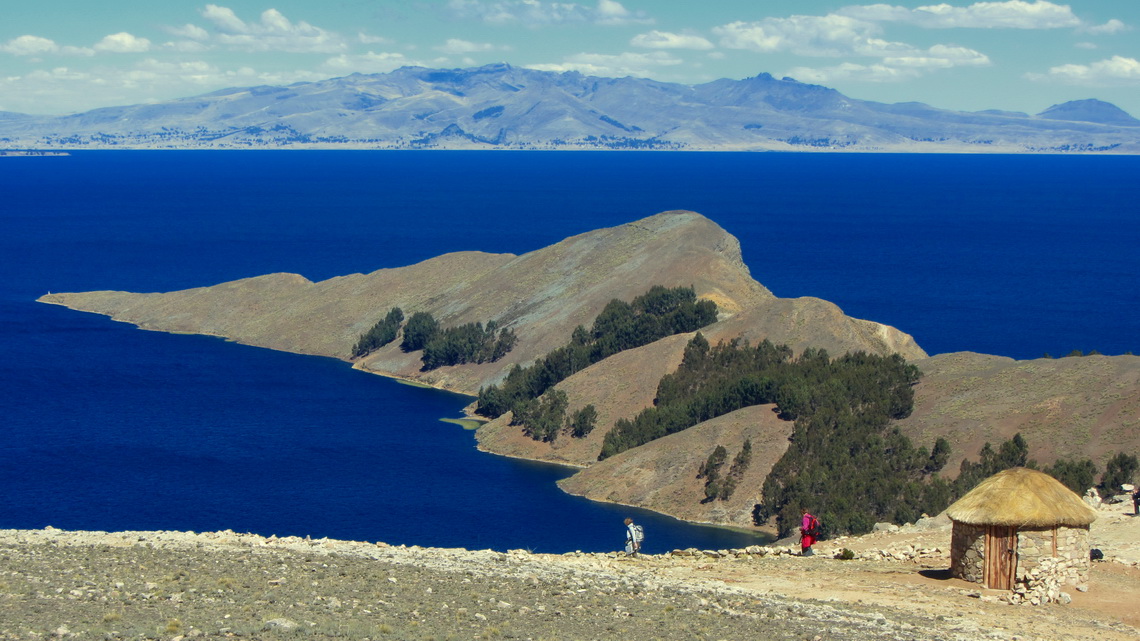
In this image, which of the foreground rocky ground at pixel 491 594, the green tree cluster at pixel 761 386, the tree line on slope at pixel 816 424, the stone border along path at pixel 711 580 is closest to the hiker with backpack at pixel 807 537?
the stone border along path at pixel 711 580

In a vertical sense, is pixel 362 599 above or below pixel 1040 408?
below

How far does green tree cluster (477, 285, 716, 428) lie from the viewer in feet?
285

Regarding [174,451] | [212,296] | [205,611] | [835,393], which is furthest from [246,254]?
[205,611]

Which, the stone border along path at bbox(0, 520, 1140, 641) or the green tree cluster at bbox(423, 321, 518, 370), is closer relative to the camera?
the stone border along path at bbox(0, 520, 1140, 641)

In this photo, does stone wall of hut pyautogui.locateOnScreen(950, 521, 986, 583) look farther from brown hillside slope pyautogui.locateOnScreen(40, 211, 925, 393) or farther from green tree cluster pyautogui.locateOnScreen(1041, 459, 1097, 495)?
brown hillside slope pyautogui.locateOnScreen(40, 211, 925, 393)

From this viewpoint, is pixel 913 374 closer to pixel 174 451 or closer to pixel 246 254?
pixel 174 451

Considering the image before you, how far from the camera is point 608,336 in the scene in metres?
92.1

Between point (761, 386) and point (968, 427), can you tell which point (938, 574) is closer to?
point (968, 427)

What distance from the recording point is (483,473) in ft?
232

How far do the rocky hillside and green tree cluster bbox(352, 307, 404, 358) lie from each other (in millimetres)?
1071

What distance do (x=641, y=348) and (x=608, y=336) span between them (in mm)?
6453

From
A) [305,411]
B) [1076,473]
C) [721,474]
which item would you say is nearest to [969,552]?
[1076,473]

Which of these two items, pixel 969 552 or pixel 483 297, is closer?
pixel 969 552

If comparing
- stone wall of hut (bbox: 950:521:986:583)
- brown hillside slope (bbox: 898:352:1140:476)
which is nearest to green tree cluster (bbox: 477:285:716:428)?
brown hillside slope (bbox: 898:352:1140:476)
